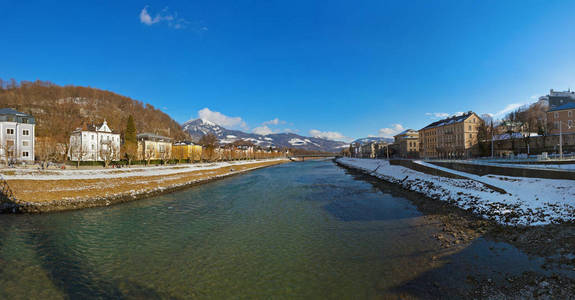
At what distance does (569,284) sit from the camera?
732 centimetres

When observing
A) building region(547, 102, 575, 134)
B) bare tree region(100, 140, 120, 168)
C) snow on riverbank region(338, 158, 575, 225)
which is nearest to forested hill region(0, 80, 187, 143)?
bare tree region(100, 140, 120, 168)

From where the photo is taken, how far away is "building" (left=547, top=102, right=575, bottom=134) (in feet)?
166

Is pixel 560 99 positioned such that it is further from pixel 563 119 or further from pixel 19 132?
pixel 19 132

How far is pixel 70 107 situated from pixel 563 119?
199m

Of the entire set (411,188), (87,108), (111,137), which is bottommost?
(411,188)

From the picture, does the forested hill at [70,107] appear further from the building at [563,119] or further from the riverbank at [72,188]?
the building at [563,119]

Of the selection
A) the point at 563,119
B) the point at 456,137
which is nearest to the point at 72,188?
the point at 563,119

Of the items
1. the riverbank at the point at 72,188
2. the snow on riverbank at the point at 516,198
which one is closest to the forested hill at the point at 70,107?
the riverbank at the point at 72,188

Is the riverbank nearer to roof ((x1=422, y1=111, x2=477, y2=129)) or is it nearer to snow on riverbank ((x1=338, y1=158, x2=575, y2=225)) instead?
snow on riverbank ((x1=338, y1=158, x2=575, y2=225))

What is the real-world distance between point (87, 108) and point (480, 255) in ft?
615

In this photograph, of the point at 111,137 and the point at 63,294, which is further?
the point at 111,137

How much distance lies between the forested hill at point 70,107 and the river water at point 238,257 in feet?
275

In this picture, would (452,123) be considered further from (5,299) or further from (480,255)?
(5,299)

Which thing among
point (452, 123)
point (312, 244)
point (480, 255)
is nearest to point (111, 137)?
point (312, 244)
